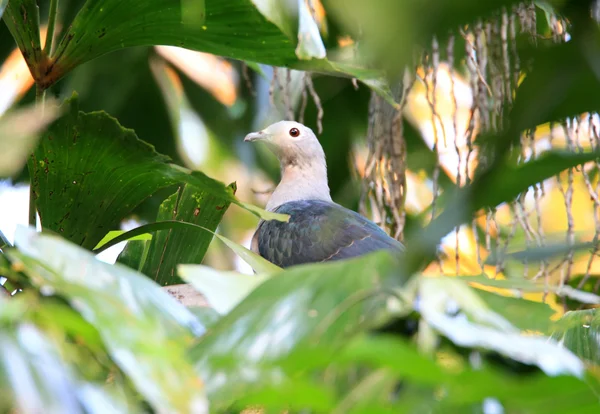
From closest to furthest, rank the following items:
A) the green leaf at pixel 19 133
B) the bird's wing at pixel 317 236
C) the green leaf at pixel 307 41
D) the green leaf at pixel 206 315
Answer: the green leaf at pixel 206 315 < the green leaf at pixel 19 133 < the green leaf at pixel 307 41 < the bird's wing at pixel 317 236

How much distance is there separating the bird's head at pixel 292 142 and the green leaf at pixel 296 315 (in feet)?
Answer: 9.16

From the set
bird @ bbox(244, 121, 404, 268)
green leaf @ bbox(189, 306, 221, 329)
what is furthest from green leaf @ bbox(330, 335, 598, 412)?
bird @ bbox(244, 121, 404, 268)

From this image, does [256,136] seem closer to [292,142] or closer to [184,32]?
[292,142]

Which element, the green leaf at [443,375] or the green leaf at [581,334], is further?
the green leaf at [581,334]

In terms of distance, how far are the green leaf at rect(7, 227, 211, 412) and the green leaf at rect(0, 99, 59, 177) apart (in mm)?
440

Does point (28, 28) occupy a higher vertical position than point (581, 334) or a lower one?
higher

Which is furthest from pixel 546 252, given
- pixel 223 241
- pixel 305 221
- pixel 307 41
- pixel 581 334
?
pixel 305 221

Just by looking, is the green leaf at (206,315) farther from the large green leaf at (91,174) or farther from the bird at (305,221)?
the bird at (305,221)

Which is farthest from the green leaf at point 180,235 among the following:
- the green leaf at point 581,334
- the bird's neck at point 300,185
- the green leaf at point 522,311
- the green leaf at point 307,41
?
the bird's neck at point 300,185

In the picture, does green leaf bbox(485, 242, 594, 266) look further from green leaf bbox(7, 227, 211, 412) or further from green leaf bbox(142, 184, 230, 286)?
green leaf bbox(142, 184, 230, 286)

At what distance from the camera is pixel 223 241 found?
5.04 feet

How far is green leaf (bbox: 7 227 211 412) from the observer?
61 centimetres

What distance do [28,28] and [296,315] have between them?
1.18 metres

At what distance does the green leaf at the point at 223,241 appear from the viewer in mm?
1446
